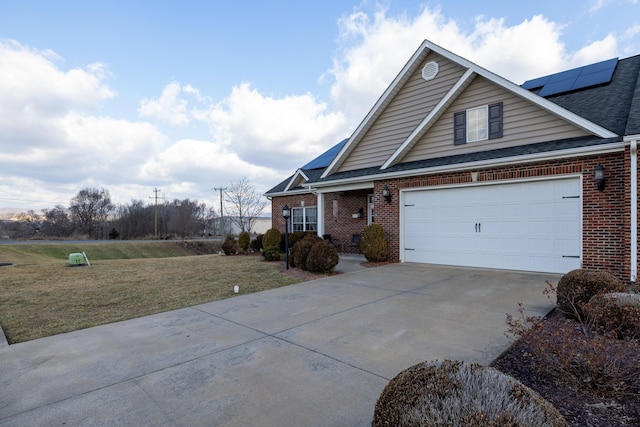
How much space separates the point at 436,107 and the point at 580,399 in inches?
336

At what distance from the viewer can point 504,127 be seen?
351 inches

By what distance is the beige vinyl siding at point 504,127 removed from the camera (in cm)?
816

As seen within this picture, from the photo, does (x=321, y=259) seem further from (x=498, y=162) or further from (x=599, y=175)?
(x=599, y=175)

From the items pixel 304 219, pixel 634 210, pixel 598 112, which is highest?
pixel 598 112

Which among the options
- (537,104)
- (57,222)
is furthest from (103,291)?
(57,222)

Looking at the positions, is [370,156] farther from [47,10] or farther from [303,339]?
[47,10]

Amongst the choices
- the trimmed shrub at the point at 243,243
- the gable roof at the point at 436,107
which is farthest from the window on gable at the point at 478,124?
the trimmed shrub at the point at 243,243

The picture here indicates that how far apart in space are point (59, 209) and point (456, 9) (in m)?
59.5

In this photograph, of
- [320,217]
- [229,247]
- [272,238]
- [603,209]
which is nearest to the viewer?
[603,209]

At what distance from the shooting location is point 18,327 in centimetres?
504

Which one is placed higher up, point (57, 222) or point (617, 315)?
point (57, 222)

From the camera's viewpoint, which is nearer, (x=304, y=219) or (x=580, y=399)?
(x=580, y=399)

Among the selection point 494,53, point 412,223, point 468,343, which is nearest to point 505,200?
point 412,223

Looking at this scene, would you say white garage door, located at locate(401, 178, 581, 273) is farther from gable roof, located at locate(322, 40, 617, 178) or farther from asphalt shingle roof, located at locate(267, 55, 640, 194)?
gable roof, located at locate(322, 40, 617, 178)
